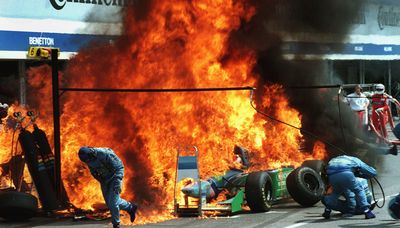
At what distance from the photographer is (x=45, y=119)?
13.1m

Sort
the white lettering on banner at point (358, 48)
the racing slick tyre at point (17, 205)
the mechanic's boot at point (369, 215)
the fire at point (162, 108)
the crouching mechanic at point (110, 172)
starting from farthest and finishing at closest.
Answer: the white lettering on banner at point (358, 48)
the fire at point (162, 108)
the racing slick tyre at point (17, 205)
the mechanic's boot at point (369, 215)
the crouching mechanic at point (110, 172)

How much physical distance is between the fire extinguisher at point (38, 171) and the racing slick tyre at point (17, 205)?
0.95ft

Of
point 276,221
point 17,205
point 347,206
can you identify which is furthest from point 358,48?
point 17,205

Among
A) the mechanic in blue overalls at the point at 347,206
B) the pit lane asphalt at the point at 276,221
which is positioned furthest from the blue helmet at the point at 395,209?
the mechanic in blue overalls at the point at 347,206

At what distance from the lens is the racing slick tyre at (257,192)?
10.7 m

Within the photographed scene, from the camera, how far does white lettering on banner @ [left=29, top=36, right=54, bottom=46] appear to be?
64.5 feet

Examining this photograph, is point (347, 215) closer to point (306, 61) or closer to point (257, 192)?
point (257, 192)

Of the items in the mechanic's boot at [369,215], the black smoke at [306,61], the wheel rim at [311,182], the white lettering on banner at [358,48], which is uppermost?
the white lettering on banner at [358,48]

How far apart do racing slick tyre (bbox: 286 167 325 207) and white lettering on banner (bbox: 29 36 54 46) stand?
1062 cm

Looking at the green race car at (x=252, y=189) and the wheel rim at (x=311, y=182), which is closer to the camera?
the green race car at (x=252, y=189)

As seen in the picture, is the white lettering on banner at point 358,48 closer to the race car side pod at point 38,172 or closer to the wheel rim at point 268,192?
the wheel rim at point 268,192

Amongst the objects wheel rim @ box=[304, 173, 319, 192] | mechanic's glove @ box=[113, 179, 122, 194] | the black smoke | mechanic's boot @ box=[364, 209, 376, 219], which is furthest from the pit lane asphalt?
the black smoke

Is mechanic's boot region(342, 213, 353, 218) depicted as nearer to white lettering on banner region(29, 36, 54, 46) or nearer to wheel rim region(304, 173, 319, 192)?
wheel rim region(304, 173, 319, 192)

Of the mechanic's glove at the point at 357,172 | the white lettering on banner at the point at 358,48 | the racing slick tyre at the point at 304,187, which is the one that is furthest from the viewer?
the white lettering on banner at the point at 358,48
